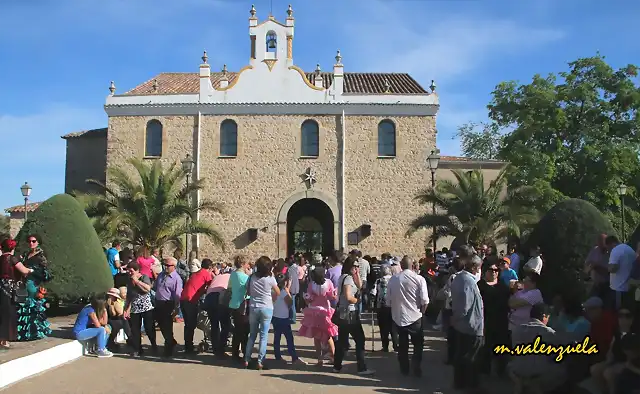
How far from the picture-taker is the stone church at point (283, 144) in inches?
1039

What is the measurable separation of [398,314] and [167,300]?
392 cm

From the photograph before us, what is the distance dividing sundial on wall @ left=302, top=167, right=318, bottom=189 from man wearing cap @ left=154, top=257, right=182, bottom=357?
54.4 feet

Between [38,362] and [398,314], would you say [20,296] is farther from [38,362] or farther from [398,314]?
[398,314]

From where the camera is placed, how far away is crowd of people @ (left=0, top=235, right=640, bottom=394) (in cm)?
599

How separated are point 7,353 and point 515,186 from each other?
58.4 ft

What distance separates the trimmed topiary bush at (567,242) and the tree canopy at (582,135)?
15073 millimetres

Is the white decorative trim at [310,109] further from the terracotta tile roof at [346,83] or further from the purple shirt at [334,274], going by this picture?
the purple shirt at [334,274]

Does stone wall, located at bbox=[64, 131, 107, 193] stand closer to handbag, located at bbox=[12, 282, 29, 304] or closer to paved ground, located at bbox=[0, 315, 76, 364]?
paved ground, located at bbox=[0, 315, 76, 364]

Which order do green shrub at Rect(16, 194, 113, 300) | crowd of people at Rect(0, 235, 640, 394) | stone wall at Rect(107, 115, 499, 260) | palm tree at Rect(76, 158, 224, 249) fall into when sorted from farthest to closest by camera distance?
stone wall at Rect(107, 115, 499, 260)
palm tree at Rect(76, 158, 224, 249)
green shrub at Rect(16, 194, 113, 300)
crowd of people at Rect(0, 235, 640, 394)

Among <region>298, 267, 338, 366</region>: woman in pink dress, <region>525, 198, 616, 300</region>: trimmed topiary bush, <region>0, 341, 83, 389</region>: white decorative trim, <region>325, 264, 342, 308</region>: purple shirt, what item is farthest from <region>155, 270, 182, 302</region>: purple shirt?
<region>525, 198, 616, 300</region>: trimmed topiary bush

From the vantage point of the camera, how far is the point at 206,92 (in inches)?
1056

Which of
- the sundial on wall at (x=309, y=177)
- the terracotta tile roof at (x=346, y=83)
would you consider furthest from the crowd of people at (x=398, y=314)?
the terracotta tile roof at (x=346, y=83)

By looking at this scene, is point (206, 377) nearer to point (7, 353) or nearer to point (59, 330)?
point (7, 353)

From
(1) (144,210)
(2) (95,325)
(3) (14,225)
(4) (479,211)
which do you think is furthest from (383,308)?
(3) (14,225)
